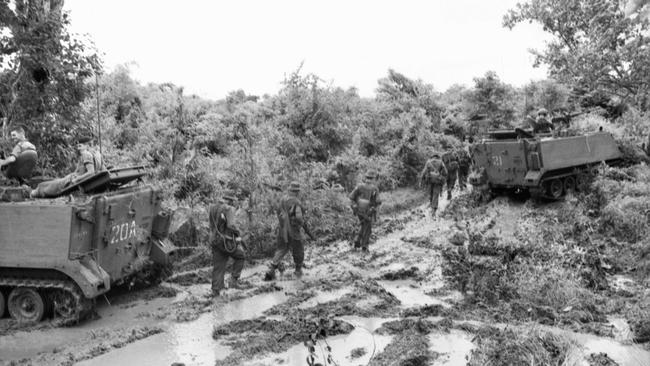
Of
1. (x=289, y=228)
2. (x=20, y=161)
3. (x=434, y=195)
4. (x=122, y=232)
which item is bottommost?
(x=122, y=232)

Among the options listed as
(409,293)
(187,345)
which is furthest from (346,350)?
(409,293)

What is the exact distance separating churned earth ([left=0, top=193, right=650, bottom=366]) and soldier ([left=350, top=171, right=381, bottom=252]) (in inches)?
42.3

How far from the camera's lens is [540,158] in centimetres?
1458

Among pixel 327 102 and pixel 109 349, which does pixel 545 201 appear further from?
pixel 109 349

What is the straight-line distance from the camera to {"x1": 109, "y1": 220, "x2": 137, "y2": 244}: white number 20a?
9.43 metres

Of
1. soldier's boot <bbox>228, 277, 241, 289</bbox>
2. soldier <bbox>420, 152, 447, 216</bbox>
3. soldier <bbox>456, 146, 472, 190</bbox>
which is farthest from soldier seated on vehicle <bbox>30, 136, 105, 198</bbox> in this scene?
soldier <bbox>456, 146, 472, 190</bbox>

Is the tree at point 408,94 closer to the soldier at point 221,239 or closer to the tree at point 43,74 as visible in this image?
the tree at point 43,74

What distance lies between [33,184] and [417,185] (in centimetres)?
1310

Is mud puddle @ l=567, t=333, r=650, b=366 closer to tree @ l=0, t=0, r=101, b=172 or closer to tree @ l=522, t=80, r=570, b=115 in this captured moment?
tree @ l=0, t=0, r=101, b=172

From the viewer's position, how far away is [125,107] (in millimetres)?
19594

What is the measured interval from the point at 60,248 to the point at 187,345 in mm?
2306

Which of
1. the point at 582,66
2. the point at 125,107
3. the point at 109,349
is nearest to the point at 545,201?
the point at 582,66

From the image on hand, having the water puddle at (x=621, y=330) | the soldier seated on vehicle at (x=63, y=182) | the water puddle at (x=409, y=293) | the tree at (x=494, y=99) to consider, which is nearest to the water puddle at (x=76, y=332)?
the soldier seated on vehicle at (x=63, y=182)

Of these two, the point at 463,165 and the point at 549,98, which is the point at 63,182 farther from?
the point at 549,98
